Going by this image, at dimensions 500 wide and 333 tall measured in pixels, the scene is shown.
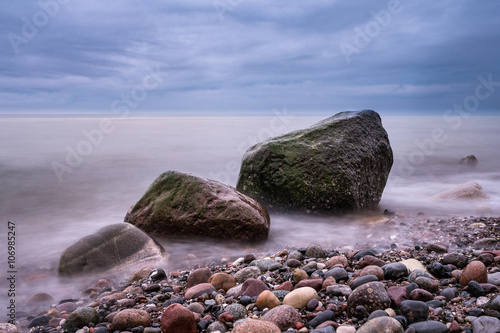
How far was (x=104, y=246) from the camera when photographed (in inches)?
167

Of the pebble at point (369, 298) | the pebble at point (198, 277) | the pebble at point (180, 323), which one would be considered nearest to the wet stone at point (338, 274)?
the pebble at point (369, 298)

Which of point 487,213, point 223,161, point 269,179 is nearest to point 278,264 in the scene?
point 269,179

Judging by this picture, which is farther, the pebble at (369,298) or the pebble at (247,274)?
the pebble at (247,274)

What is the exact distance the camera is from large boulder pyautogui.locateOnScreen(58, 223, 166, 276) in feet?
13.6

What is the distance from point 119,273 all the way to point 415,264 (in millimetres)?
2964

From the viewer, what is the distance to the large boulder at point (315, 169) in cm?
594

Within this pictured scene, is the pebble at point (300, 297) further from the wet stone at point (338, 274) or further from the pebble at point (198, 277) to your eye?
the pebble at point (198, 277)

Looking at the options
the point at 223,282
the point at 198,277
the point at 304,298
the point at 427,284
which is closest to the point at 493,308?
the point at 427,284

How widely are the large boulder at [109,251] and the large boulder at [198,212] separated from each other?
64 centimetres

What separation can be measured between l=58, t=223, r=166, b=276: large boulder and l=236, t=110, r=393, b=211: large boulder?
2.25m

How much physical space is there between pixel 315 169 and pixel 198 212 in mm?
2019

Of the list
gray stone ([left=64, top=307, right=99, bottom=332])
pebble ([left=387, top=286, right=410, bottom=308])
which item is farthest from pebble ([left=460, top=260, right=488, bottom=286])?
gray stone ([left=64, top=307, right=99, bottom=332])

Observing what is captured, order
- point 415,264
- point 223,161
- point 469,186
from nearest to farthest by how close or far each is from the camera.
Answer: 1. point 415,264
2. point 469,186
3. point 223,161

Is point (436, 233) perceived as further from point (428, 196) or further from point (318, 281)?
point (428, 196)
